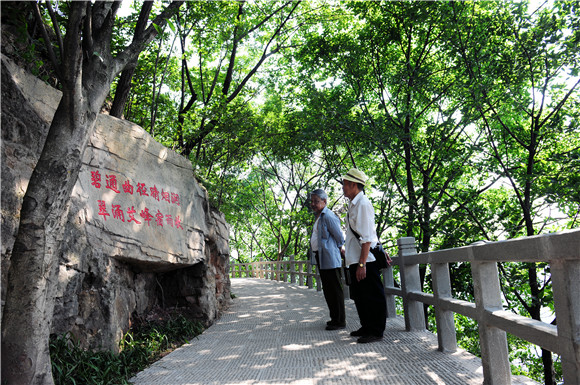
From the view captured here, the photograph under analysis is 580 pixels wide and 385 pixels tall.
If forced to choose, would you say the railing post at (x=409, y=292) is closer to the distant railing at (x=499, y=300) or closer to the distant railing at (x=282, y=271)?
the distant railing at (x=499, y=300)

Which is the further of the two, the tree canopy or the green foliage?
the tree canopy

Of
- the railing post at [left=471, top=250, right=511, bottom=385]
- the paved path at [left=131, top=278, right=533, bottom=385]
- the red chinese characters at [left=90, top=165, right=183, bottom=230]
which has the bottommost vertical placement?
the paved path at [left=131, top=278, right=533, bottom=385]

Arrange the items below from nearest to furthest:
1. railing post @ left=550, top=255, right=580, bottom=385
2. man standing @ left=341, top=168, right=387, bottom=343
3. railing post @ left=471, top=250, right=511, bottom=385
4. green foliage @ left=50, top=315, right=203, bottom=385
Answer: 1. railing post @ left=550, top=255, right=580, bottom=385
2. railing post @ left=471, top=250, right=511, bottom=385
3. green foliage @ left=50, top=315, right=203, bottom=385
4. man standing @ left=341, top=168, right=387, bottom=343

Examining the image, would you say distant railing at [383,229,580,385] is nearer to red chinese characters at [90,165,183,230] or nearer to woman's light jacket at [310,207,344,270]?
woman's light jacket at [310,207,344,270]

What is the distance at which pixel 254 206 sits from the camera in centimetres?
2386

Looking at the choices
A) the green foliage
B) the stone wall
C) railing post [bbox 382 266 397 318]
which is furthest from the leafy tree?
railing post [bbox 382 266 397 318]

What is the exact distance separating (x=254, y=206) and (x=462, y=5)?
55.1 feet

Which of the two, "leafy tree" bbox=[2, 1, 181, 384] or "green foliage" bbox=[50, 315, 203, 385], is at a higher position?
"leafy tree" bbox=[2, 1, 181, 384]

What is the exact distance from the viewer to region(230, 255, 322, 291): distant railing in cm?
1335

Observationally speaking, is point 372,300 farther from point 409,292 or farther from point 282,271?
point 282,271

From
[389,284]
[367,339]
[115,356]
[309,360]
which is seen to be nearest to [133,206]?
[115,356]

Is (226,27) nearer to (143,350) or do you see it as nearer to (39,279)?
(143,350)

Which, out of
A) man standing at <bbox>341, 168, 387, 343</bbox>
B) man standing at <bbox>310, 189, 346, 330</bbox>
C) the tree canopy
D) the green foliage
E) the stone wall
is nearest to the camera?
the green foliage

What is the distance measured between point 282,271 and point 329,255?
11.5 m
